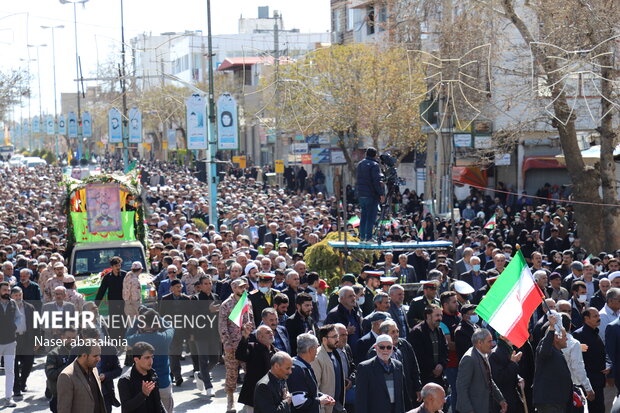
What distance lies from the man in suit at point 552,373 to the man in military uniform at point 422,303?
6.35 feet

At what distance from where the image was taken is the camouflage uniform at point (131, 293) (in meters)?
15.8

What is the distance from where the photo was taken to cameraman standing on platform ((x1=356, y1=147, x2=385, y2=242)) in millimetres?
15587

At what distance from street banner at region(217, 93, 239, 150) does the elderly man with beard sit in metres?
19.5

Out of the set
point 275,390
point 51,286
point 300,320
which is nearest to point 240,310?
point 300,320

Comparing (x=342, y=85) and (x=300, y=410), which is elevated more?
(x=342, y=85)

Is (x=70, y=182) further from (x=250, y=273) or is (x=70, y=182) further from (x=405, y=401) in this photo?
(x=405, y=401)

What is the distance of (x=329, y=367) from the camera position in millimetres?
9633

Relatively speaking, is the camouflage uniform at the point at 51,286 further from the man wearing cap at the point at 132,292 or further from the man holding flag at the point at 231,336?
the man holding flag at the point at 231,336

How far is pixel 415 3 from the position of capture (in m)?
23.7

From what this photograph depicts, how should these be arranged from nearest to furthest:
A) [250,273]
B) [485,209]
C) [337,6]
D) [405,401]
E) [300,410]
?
[300,410] < [405,401] < [250,273] < [485,209] < [337,6]

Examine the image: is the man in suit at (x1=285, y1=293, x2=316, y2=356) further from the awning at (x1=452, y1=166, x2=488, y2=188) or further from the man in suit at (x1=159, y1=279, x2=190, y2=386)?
the awning at (x1=452, y1=166, x2=488, y2=188)

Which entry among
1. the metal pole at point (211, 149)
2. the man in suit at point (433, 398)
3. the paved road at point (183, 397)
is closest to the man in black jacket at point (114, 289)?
the paved road at point (183, 397)

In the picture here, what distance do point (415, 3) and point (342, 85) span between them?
1816cm

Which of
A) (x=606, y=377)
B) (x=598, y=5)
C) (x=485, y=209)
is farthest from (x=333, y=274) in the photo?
(x=485, y=209)
